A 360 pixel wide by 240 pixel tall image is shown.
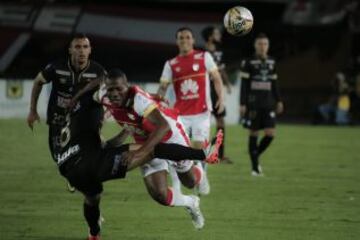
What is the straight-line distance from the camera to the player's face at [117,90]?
8.14m


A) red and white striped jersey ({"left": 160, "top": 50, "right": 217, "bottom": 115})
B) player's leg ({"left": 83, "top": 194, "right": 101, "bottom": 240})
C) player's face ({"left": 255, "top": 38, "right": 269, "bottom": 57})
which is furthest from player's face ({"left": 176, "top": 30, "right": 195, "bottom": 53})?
player's leg ({"left": 83, "top": 194, "right": 101, "bottom": 240})

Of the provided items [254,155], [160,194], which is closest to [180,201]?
[160,194]

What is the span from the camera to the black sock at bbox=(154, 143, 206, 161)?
28.3ft

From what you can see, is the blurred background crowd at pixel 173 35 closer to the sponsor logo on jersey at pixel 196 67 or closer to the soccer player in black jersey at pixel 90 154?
the sponsor logo on jersey at pixel 196 67

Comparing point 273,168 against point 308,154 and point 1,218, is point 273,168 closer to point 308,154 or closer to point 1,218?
point 308,154

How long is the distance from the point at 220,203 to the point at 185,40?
7.69 feet

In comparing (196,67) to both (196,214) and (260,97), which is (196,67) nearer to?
(260,97)

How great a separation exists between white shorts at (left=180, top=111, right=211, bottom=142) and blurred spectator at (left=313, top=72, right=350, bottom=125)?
17.2 meters

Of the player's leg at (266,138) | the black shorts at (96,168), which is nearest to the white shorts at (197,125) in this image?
the player's leg at (266,138)

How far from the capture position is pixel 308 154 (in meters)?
18.7

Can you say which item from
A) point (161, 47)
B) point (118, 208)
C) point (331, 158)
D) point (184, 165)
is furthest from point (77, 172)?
point (161, 47)

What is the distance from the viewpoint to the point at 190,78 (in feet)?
41.0

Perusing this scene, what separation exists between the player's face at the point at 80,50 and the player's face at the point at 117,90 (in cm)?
183

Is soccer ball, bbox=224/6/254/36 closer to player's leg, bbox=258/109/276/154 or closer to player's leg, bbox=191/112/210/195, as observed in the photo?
player's leg, bbox=191/112/210/195
